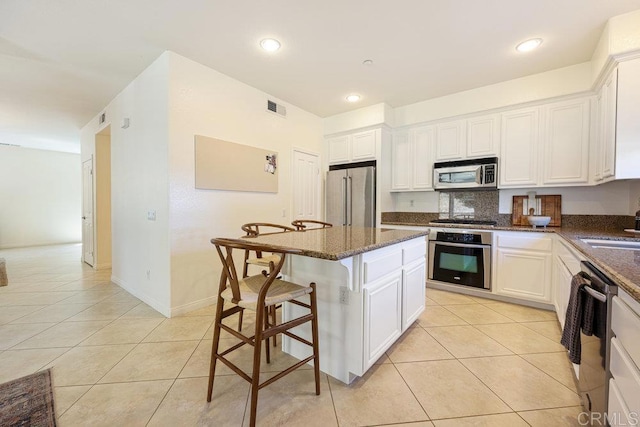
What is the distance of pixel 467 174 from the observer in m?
3.47

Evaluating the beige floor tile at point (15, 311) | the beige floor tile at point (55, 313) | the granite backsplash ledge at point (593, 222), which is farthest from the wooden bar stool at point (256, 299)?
the granite backsplash ledge at point (593, 222)

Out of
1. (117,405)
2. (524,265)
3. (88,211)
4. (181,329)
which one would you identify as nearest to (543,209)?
(524,265)

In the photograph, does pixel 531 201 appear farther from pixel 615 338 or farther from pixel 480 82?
pixel 615 338

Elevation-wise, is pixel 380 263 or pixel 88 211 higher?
pixel 88 211

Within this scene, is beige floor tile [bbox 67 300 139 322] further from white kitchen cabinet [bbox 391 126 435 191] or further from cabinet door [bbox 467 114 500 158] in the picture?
cabinet door [bbox 467 114 500 158]

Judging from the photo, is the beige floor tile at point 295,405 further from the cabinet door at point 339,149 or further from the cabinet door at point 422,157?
the cabinet door at point 339,149

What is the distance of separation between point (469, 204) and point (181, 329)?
3859mm

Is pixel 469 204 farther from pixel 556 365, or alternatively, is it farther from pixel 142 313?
pixel 142 313

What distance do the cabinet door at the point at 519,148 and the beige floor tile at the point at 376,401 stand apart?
282 centimetres

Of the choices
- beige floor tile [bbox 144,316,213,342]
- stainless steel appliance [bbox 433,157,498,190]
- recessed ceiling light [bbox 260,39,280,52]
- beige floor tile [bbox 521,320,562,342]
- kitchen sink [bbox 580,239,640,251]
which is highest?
recessed ceiling light [bbox 260,39,280,52]

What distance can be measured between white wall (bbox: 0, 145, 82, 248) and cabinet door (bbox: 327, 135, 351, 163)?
312 inches

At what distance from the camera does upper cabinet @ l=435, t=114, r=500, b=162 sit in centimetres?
337

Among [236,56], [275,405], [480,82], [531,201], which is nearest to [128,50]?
[236,56]

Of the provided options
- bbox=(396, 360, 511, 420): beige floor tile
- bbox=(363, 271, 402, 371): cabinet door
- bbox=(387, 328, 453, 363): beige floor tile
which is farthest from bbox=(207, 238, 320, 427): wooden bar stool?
bbox=(387, 328, 453, 363): beige floor tile
